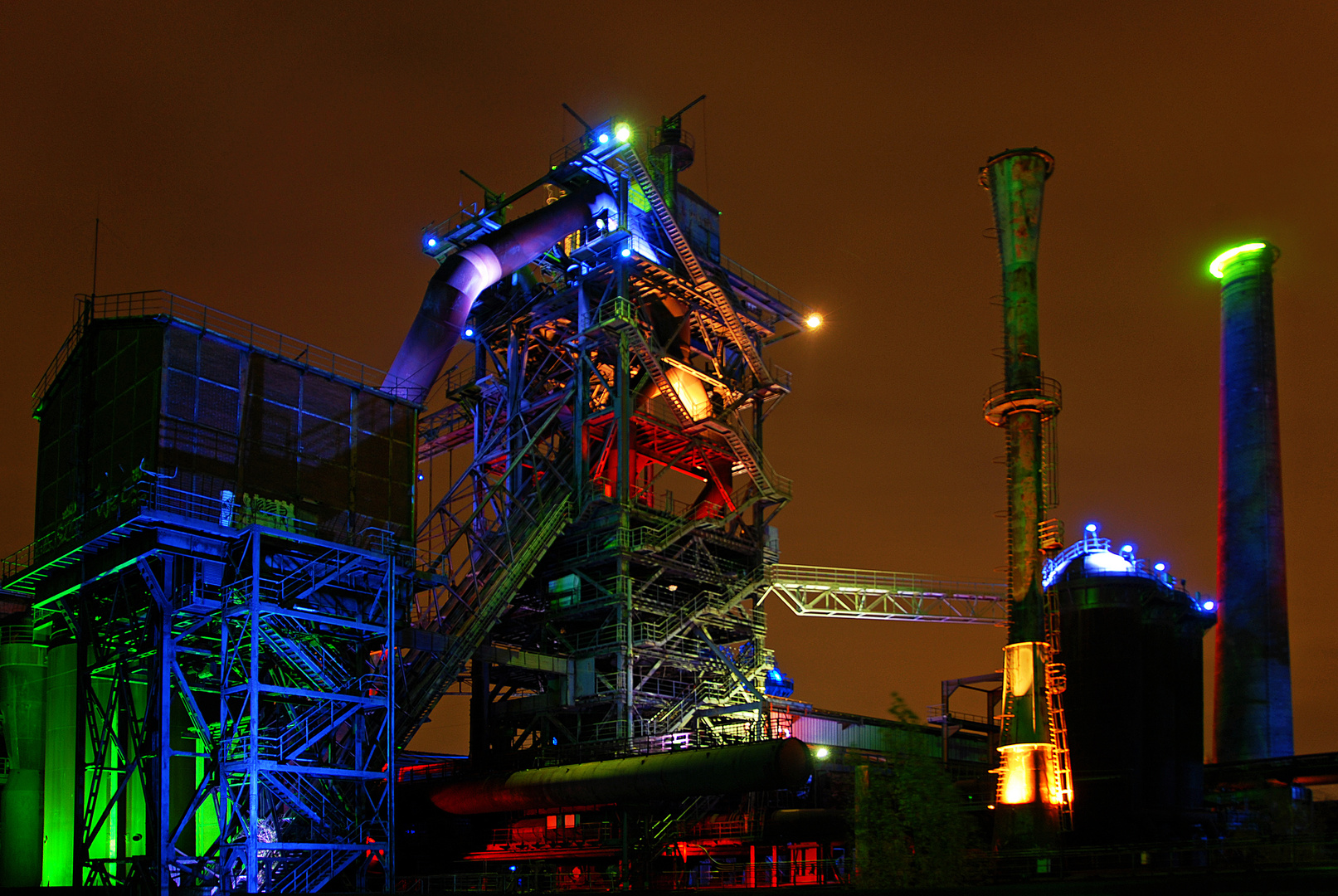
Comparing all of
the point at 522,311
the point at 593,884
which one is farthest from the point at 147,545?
the point at 522,311

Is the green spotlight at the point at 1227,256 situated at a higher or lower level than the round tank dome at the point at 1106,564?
higher

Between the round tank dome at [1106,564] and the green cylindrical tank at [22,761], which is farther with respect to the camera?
the round tank dome at [1106,564]

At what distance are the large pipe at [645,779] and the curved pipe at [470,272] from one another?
1804 centimetres

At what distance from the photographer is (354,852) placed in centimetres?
3747

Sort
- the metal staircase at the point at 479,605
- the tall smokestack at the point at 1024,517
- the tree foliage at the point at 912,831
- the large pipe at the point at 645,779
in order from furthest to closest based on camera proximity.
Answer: the metal staircase at the point at 479,605
the tall smokestack at the point at 1024,517
the large pipe at the point at 645,779
the tree foliage at the point at 912,831

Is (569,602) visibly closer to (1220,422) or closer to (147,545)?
(147,545)

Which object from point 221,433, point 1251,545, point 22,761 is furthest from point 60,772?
point 1251,545

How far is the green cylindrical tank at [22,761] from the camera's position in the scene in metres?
41.5

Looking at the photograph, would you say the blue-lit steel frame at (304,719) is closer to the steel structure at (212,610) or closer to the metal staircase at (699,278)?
the steel structure at (212,610)

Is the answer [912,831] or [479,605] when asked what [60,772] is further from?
[912,831]

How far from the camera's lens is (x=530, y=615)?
53.3 meters

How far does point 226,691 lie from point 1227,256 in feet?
200

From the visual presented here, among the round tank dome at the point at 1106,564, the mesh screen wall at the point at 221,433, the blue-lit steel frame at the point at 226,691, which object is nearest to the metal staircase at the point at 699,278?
the mesh screen wall at the point at 221,433

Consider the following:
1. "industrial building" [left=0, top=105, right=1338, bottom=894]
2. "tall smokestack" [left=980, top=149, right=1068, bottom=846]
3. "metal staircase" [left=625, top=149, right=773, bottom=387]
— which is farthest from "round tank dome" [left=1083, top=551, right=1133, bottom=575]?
"metal staircase" [left=625, top=149, right=773, bottom=387]
